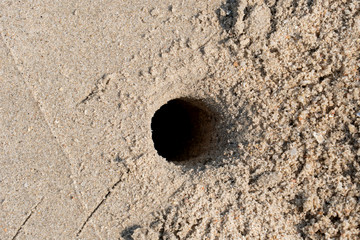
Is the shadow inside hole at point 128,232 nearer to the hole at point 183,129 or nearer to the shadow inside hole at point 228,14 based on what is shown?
the hole at point 183,129

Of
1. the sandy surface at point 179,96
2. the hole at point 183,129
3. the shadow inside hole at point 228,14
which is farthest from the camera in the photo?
the hole at point 183,129

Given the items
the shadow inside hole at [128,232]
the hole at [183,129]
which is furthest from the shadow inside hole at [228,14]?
the shadow inside hole at [128,232]

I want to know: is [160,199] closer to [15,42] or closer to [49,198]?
[49,198]

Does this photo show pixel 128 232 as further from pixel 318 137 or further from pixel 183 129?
pixel 183 129

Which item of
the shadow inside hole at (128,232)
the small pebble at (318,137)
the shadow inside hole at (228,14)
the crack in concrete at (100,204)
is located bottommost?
the small pebble at (318,137)

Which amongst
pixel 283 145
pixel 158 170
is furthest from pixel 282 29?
pixel 158 170

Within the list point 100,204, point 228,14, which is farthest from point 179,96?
point 100,204

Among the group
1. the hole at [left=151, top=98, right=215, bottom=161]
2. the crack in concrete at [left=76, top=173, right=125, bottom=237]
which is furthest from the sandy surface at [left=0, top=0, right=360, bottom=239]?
the hole at [left=151, top=98, right=215, bottom=161]
